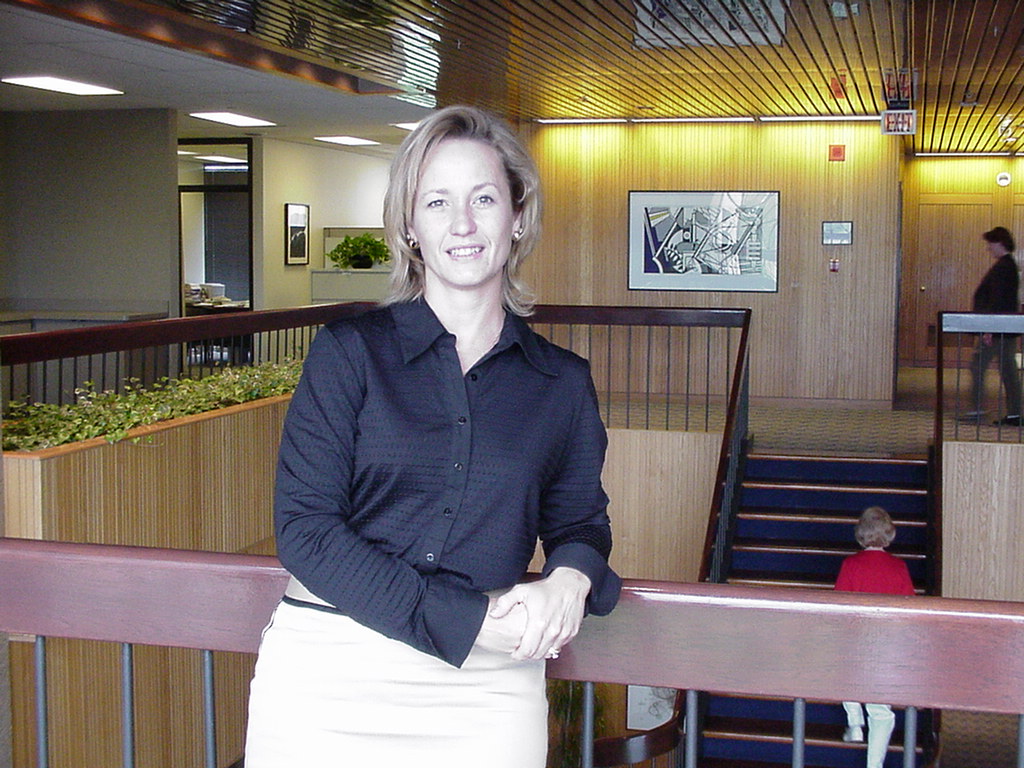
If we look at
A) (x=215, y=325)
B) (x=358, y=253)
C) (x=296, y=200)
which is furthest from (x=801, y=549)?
(x=296, y=200)

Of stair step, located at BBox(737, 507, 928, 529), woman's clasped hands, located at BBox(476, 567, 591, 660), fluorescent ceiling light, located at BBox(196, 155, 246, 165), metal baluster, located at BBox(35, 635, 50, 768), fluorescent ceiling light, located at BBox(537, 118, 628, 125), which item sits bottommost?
stair step, located at BBox(737, 507, 928, 529)

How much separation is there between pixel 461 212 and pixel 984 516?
765 cm

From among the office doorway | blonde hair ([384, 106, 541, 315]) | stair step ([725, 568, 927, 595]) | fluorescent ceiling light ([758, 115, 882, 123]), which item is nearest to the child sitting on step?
stair step ([725, 568, 927, 595])

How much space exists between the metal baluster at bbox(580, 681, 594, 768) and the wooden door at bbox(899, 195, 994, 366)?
53.7 feet

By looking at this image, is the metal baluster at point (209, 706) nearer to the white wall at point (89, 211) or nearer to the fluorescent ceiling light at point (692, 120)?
the fluorescent ceiling light at point (692, 120)

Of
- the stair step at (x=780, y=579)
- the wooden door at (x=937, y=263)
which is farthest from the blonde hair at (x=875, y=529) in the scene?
the wooden door at (x=937, y=263)

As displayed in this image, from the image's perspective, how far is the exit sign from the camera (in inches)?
394

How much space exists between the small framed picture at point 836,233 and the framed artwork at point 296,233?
7317 millimetres

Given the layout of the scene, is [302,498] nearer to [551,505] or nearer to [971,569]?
[551,505]

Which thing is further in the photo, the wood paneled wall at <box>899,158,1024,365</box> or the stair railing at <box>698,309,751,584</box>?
the wood paneled wall at <box>899,158,1024,365</box>

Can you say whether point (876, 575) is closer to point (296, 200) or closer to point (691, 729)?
point (691, 729)

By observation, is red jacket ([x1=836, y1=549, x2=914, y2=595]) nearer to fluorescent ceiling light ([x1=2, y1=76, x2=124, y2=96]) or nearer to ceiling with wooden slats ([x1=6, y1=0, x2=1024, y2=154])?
ceiling with wooden slats ([x1=6, y1=0, x2=1024, y2=154])

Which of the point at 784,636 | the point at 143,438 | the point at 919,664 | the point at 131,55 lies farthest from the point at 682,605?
the point at 131,55

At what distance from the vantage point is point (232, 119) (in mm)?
13188
